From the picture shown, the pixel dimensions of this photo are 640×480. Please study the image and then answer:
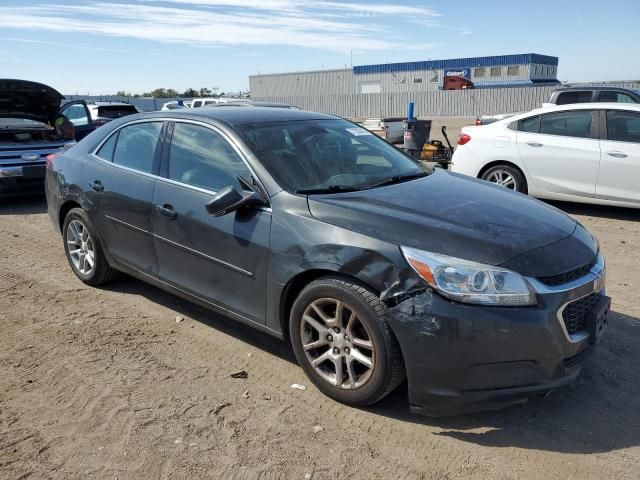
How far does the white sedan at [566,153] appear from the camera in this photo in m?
7.37

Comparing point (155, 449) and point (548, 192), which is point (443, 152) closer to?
point (548, 192)

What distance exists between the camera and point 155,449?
2900mm

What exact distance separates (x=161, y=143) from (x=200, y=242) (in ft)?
3.29

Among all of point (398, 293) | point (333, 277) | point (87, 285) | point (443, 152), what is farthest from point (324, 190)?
point (443, 152)

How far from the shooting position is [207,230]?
372cm

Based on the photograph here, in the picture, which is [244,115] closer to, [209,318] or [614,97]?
[209,318]

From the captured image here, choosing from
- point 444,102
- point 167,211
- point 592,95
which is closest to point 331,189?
point 167,211

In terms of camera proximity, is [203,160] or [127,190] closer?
[203,160]

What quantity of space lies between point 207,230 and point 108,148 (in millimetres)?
1760

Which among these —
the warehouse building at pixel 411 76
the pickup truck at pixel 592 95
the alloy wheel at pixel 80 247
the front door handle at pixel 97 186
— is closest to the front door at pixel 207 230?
the front door handle at pixel 97 186

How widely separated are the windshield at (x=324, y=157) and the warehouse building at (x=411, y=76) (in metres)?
54.6

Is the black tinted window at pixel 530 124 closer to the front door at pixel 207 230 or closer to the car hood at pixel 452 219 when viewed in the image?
the car hood at pixel 452 219

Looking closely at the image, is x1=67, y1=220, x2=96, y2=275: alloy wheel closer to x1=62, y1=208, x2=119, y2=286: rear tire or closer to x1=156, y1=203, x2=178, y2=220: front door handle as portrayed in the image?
x1=62, y1=208, x2=119, y2=286: rear tire

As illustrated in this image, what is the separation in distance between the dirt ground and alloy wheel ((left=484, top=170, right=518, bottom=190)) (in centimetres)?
394
